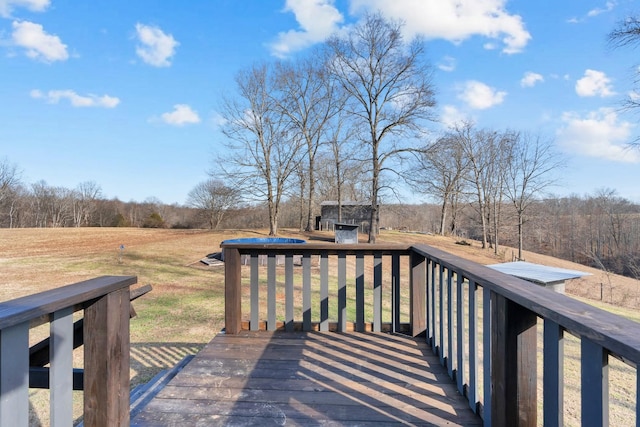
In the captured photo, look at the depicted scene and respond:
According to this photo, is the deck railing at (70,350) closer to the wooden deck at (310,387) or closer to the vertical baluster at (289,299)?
the wooden deck at (310,387)

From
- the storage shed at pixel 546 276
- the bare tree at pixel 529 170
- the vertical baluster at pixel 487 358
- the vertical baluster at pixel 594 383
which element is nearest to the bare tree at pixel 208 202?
the bare tree at pixel 529 170

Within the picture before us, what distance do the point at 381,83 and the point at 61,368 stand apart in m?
14.2

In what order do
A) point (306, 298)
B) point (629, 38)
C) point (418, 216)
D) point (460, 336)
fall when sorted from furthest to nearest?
point (418, 216) < point (629, 38) < point (306, 298) < point (460, 336)

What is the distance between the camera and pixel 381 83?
13.5 metres

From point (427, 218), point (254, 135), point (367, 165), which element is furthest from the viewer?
point (427, 218)

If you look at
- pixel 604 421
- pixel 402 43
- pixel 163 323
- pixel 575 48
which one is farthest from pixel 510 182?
pixel 604 421

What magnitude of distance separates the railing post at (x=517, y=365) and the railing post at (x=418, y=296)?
143cm

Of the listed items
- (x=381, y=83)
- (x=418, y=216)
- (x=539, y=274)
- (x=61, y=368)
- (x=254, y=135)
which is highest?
(x=381, y=83)

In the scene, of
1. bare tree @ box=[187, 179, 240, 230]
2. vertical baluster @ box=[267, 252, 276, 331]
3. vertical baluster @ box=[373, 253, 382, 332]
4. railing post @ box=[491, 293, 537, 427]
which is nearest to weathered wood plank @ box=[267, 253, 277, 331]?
vertical baluster @ box=[267, 252, 276, 331]

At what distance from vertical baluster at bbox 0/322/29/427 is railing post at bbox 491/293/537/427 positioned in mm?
1560

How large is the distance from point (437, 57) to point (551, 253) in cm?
2419

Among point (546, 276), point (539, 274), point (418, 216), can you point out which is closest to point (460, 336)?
point (546, 276)

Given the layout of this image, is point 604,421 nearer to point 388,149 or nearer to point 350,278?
point 350,278

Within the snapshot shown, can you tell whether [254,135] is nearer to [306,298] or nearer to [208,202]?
[208,202]
